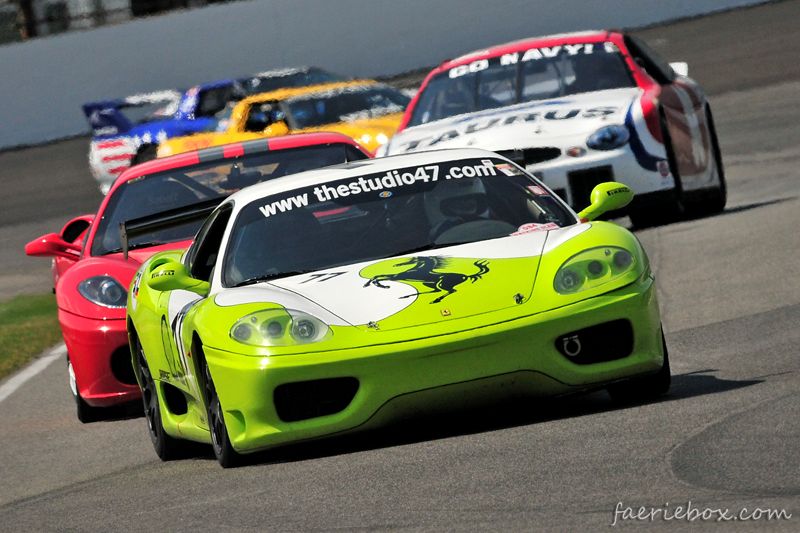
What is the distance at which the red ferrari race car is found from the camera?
954 centimetres

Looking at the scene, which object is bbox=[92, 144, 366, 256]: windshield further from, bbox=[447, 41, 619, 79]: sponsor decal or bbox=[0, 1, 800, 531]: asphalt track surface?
bbox=[447, 41, 619, 79]: sponsor decal

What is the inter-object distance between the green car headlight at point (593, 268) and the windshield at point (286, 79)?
1945 centimetres

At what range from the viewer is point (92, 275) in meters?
9.81

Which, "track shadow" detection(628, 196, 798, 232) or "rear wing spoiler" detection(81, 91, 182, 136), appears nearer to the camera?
"track shadow" detection(628, 196, 798, 232)

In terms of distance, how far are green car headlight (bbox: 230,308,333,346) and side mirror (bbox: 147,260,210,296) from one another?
0.67 meters

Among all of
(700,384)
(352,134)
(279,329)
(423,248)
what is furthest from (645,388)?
(352,134)

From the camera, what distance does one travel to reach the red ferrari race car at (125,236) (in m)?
9.54

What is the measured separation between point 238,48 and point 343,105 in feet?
63.4

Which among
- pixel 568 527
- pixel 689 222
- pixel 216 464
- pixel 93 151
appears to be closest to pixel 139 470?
pixel 216 464

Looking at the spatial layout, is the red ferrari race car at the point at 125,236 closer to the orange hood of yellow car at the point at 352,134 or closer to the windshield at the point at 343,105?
the orange hood of yellow car at the point at 352,134

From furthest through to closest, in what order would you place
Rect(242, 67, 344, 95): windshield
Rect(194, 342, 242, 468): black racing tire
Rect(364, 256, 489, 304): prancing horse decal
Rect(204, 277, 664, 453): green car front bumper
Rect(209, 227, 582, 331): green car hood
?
Rect(242, 67, 344, 95): windshield → Rect(194, 342, 242, 468): black racing tire → Rect(364, 256, 489, 304): prancing horse decal → Rect(209, 227, 582, 331): green car hood → Rect(204, 277, 664, 453): green car front bumper

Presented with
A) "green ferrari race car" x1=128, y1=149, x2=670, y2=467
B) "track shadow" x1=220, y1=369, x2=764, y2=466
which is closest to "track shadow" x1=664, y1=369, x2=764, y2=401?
"track shadow" x1=220, y1=369, x2=764, y2=466

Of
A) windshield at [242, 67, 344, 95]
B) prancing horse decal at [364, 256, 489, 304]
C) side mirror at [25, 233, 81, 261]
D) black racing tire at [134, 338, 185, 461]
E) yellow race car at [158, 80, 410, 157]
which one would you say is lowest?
windshield at [242, 67, 344, 95]

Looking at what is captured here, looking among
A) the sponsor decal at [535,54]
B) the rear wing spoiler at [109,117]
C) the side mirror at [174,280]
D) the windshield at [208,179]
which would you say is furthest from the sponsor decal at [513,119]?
the rear wing spoiler at [109,117]
